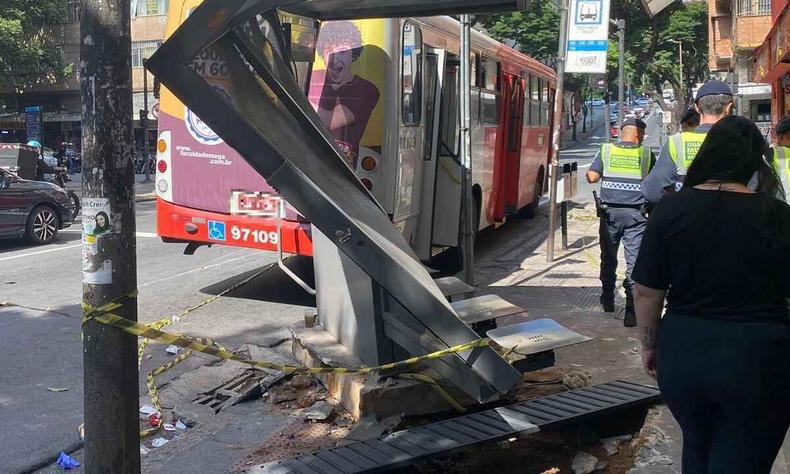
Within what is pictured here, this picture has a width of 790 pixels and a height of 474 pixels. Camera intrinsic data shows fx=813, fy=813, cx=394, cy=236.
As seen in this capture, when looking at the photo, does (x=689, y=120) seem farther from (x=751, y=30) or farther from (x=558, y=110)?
(x=751, y=30)

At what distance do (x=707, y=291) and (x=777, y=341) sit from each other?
286mm

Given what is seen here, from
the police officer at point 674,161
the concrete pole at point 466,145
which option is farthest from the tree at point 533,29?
the police officer at point 674,161

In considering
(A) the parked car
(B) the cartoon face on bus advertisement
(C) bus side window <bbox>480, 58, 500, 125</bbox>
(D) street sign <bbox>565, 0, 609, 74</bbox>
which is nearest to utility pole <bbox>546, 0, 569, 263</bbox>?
(D) street sign <bbox>565, 0, 609, 74</bbox>

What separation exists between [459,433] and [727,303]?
1813mm

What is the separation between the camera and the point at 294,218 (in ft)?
26.4

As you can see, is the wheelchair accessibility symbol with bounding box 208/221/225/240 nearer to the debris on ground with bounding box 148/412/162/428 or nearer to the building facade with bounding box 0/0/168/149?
the debris on ground with bounding box 148/412/162/428

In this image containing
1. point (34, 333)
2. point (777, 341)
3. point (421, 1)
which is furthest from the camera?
point (34, 333)

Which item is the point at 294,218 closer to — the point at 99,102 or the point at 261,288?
the point at 261,288

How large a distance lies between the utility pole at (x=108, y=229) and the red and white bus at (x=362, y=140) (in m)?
3.45

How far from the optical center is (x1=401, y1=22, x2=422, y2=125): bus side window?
27.1ft

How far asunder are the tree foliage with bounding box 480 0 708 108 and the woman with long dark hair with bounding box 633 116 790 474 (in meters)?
33.9

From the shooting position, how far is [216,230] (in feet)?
27.6

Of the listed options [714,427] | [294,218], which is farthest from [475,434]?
[294,218]

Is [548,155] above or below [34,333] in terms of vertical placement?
above
